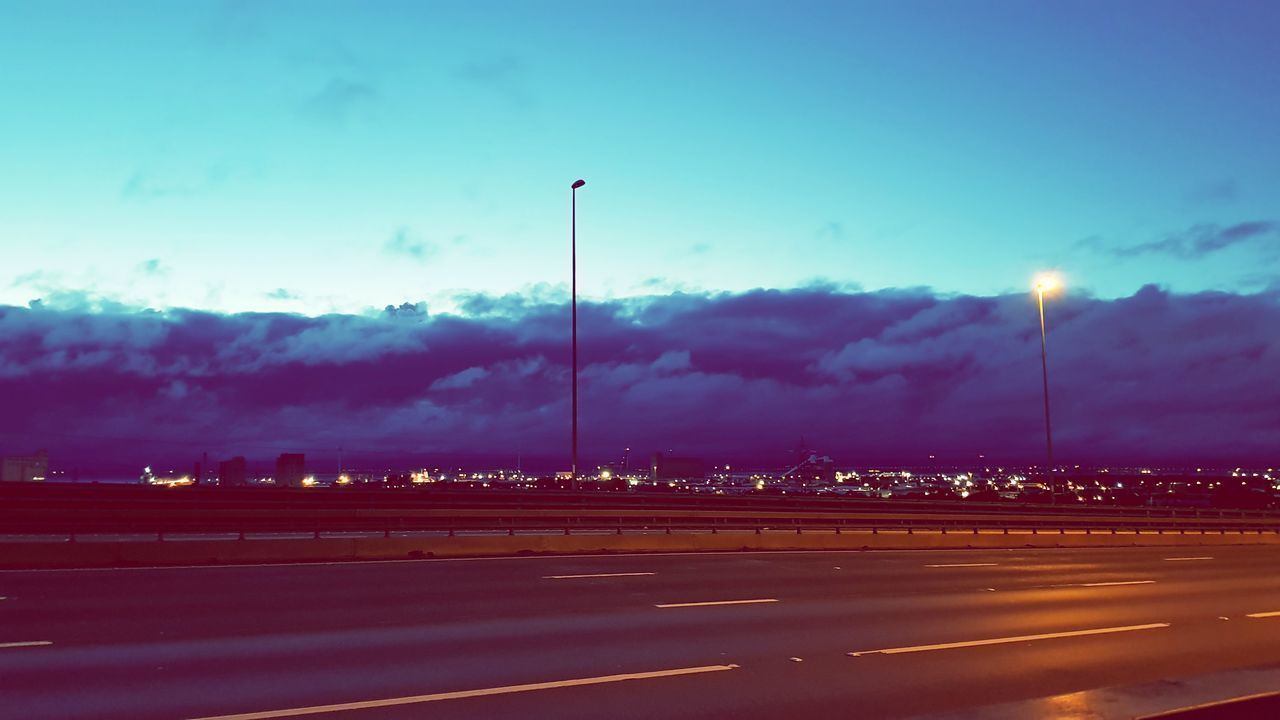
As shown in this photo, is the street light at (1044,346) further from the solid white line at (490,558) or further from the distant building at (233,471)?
the distant building at (233,471)

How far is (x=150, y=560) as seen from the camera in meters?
20.9

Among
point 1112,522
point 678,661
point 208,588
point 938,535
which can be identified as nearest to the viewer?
point 678,661

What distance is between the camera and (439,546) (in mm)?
24312

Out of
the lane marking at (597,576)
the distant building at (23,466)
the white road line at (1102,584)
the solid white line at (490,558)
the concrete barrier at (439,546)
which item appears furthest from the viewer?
the distant building at (23,466)

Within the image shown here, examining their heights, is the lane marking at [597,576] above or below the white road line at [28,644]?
below

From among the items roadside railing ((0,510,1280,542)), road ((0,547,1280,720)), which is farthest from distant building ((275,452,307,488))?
road ((0,547,1280,720))

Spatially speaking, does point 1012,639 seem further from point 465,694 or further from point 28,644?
point 28,644

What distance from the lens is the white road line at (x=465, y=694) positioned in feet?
26.0

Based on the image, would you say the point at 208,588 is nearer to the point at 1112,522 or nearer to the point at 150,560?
the point at 150,560

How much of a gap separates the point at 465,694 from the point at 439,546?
52.7 feet

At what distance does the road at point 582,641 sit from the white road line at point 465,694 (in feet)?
0.13

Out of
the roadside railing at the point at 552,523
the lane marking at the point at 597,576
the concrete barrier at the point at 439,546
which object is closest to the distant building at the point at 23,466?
the roadside railing at the point at 552,523

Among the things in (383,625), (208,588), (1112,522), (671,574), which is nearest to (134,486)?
(208,588)

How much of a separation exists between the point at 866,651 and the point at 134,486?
3473 cm
